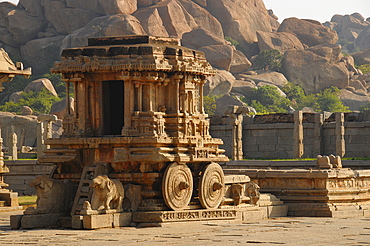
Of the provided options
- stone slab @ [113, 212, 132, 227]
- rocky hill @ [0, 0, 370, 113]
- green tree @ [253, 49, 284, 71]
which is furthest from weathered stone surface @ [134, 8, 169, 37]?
stone slab @ [113, 212, 132, 227]

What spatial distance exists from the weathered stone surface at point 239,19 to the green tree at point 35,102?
3783cm

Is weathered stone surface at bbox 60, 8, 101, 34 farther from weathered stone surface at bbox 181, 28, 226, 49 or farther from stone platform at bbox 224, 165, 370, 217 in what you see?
stone platform at bbox 224, 165, 370, 217

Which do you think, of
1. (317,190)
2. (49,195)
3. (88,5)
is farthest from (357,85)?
(49,195)

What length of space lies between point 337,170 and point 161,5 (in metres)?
87.4

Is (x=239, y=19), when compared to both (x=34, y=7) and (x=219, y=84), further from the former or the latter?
(x=34, y=7)

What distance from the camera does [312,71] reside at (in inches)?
3947

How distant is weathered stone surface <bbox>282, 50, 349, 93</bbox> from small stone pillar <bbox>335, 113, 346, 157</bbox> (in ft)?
226

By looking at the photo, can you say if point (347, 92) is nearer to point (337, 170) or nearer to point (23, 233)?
point (337, 170)

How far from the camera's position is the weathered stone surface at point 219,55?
310 feet

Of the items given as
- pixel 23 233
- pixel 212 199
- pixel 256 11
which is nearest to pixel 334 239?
pixel 212 199

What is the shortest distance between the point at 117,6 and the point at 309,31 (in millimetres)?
31150

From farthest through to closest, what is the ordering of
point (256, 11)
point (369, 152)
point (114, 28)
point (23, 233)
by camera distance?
point (256, 11), point (114, 28), point (369, 152), point (23, 233)

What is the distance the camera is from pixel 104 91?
640 inches

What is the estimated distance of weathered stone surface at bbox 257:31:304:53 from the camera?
109 m
